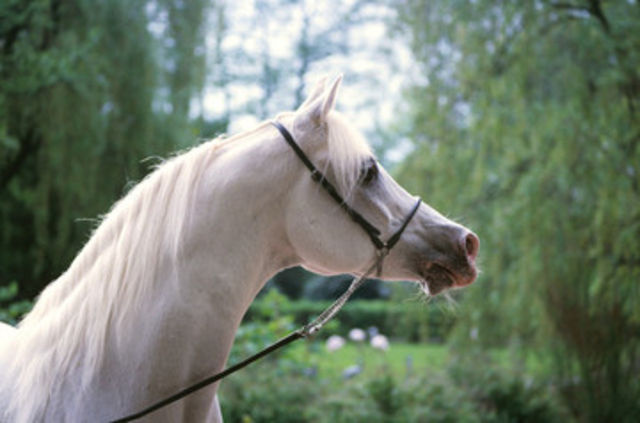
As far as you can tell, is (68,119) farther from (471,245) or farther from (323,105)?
(471,245)

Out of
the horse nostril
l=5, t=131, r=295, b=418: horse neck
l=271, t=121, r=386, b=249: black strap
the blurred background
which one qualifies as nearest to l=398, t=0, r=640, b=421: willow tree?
the blurred background

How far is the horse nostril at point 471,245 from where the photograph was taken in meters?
1.81

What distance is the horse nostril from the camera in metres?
1.81

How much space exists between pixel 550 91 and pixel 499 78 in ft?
1.99

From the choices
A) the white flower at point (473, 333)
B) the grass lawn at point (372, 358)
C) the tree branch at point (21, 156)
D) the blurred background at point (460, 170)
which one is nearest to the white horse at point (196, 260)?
the blurred background at point (460, 170)

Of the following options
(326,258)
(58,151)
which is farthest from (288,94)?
(326,258)

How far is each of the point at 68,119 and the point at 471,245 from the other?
21.0 ft

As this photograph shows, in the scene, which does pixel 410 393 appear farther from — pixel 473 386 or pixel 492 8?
pixel 492 8

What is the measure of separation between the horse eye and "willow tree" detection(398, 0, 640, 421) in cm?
468

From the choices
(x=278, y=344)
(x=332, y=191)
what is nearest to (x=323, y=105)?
(x=332, y=191)

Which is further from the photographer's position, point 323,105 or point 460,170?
point 460,170

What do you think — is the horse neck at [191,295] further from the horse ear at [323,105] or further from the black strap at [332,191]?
the horse ear at [323,105]

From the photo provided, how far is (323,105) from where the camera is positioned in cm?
170

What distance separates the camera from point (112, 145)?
24.4 feet
